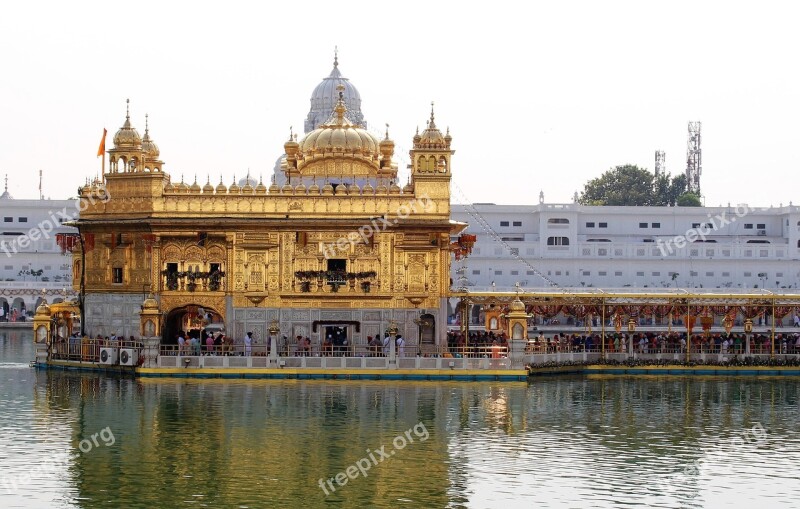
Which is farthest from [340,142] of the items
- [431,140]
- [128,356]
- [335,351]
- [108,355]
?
[108,355]

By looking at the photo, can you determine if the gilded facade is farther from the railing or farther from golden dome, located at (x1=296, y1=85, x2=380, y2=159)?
golden dome, located at (x1=296, y1=85, x2=380, y2=159)

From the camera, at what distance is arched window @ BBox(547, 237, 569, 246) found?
11575cm

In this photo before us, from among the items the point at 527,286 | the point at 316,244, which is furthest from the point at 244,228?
the point at 527,286

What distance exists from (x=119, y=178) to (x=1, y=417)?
16.5 m

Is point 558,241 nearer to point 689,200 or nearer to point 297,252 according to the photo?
point 689,200

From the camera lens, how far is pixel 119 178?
2109 inches

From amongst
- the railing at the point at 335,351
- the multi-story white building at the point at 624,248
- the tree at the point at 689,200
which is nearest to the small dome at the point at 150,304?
the railing at the point at 335,351

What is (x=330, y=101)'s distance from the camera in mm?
118438

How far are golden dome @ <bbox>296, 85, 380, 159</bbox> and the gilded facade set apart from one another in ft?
12.6

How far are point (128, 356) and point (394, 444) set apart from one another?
19.1 metres

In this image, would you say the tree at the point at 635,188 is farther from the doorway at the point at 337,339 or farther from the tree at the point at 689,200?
the doorway at the point at 337,339

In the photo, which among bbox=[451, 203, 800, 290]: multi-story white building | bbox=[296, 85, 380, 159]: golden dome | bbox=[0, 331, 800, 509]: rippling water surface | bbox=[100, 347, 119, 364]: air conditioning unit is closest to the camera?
bbox=[0, 331, 800, 509]: rippling water surface

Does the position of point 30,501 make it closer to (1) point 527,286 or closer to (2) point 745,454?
(2) point 745,454

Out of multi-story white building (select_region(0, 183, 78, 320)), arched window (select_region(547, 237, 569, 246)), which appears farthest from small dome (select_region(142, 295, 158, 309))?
arched window (select_region(547, 237, 569, 246))
